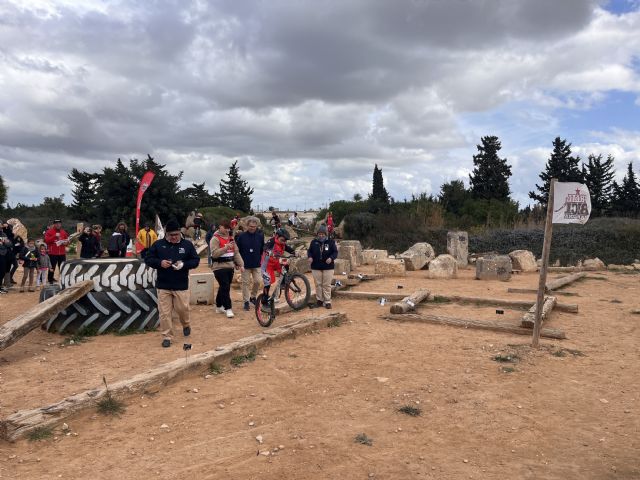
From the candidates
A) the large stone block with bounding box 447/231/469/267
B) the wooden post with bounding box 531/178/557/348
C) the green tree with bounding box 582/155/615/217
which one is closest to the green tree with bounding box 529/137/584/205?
the green tree with bounding box 582/155/615/217

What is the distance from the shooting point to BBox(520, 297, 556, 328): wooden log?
7.36 metres

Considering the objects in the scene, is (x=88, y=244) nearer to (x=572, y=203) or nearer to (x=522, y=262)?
(x=572, y=203)

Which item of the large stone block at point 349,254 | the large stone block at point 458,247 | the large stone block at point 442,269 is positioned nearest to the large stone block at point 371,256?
the large stone block at point 349,254

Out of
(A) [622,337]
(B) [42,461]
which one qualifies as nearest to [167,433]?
(B) [42,461]

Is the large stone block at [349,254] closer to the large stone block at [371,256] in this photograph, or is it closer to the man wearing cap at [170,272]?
the large stone block at [371,256]

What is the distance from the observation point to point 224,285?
8.58m

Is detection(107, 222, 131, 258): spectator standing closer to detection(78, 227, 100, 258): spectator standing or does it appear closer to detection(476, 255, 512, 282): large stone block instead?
detection(78, 227, 100, 258): spectator standing

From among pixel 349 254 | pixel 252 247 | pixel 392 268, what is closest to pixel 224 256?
pixel 252 247

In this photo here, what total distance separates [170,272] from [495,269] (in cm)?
1087

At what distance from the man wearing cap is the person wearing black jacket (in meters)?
2.82

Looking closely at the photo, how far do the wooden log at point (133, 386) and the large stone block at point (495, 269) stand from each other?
9.35 meters

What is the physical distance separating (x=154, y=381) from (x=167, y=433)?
3.06 feet

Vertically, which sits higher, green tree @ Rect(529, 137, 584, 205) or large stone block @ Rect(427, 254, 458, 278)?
green tree @ Rect(529, 137, 584, 205)

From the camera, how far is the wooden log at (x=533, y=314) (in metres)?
7.36
